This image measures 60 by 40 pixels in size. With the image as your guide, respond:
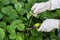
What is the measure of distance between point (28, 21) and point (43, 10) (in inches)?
4.2

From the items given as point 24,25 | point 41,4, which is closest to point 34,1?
point 41,4

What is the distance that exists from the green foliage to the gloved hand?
0.03 metres

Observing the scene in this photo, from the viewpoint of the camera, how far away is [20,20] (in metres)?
1.07

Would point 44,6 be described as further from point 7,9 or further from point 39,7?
point 7,9

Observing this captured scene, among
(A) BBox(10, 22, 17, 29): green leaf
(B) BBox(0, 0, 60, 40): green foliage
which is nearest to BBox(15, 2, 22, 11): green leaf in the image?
(B) BBox(0, 0, 60, 40): green foliage

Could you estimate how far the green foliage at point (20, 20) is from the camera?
3.40 ft

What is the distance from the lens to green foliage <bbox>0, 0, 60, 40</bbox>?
1037mm

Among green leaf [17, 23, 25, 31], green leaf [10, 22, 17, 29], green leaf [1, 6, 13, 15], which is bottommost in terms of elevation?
green leaf [17, 23, 25, 31]

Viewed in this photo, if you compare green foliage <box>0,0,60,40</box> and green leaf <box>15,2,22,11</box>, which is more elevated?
green leaf <box>15,2,22,11</box>

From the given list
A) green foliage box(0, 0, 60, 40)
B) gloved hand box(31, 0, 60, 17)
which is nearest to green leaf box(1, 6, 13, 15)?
green foliage box(0, 0, 60, 40)

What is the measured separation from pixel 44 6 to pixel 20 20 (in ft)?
0.52

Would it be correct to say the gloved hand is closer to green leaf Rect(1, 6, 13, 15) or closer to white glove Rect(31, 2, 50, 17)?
white glove Rect(31, 2, 50, 17)

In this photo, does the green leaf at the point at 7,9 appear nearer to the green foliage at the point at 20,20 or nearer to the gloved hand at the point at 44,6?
the green foliage at the point at 20,20

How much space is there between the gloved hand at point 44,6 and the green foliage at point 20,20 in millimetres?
29
